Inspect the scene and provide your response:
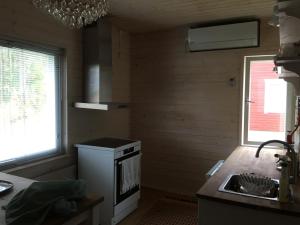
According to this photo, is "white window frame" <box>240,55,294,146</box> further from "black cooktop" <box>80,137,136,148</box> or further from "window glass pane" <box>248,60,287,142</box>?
"black cooktop" <box>80,137,136,148</box>

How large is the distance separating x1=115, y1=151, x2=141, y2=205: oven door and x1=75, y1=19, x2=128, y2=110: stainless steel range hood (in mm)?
643

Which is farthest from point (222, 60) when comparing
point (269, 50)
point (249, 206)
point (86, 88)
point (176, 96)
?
point (249, 206)

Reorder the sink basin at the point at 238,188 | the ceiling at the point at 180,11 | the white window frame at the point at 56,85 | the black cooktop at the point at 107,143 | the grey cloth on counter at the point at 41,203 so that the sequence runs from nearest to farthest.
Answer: the grey cloth on counter at the point at 41,203
the sink basin at the point at 238,188
the white window frame at the point at 56,85
the ceiling at the point at 180,11
the black cooktop at the point at 107,143

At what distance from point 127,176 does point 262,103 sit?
1.97 m

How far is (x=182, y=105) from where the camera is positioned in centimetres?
391

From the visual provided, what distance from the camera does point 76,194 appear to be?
157 centimetres

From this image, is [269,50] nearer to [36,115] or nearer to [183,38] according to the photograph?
[183,38]

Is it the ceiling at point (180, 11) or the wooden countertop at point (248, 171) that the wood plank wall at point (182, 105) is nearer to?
the ceiling at point (180, 11)

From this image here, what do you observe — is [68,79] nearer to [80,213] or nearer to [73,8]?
[73,8]

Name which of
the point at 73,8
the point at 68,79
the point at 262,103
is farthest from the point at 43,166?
the point at 262,103

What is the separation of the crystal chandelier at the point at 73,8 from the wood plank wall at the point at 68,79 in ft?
3.39

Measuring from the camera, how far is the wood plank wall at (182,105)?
3582mm

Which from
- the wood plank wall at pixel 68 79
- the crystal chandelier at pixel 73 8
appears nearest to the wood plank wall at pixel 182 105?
the wood plank wall at pixel 68 79

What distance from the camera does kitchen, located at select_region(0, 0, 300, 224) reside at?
299 cm
